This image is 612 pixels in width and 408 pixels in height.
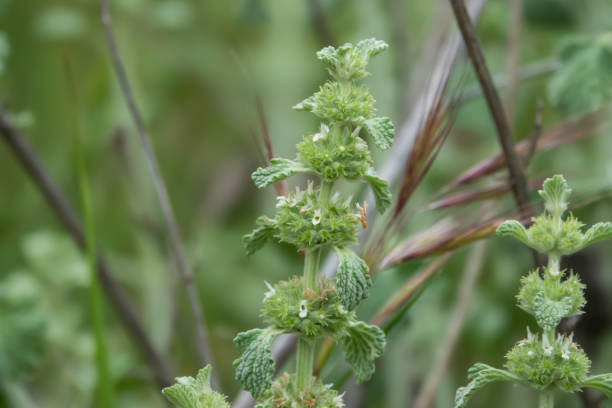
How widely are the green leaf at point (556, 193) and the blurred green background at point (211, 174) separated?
252mm

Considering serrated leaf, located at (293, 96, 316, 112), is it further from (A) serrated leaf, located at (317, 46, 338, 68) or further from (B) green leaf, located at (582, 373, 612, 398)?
(B) green leaf, located at (582, 373, 612, 398)

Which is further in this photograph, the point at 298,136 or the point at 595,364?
the point at 298,136

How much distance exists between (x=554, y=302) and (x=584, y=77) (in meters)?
0.55

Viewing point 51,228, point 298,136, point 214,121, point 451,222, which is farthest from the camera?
point 214,121

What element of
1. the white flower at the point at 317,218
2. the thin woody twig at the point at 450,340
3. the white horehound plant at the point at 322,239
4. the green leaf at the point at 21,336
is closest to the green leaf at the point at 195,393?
the white horehound plant at the point at 322,239

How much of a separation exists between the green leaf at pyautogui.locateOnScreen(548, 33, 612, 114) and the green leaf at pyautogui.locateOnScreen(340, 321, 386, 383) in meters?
0.55

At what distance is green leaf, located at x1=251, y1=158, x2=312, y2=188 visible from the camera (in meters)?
0.50

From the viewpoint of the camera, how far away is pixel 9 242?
1.78m

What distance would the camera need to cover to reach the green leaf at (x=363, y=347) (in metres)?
0.53

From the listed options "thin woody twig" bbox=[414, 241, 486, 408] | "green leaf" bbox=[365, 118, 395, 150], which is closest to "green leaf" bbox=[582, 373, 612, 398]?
"green leaf" bbox=[365, 118, 395, 150]

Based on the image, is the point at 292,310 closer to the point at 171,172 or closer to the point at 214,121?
the point at 171,172

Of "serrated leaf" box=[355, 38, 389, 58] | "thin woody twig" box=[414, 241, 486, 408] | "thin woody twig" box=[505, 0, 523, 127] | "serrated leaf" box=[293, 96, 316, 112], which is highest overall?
"thin woody twig" box=[505, 0, 523, 127]

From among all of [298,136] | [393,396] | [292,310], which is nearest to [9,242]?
[298,136]

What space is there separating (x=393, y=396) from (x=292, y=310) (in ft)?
2.28
